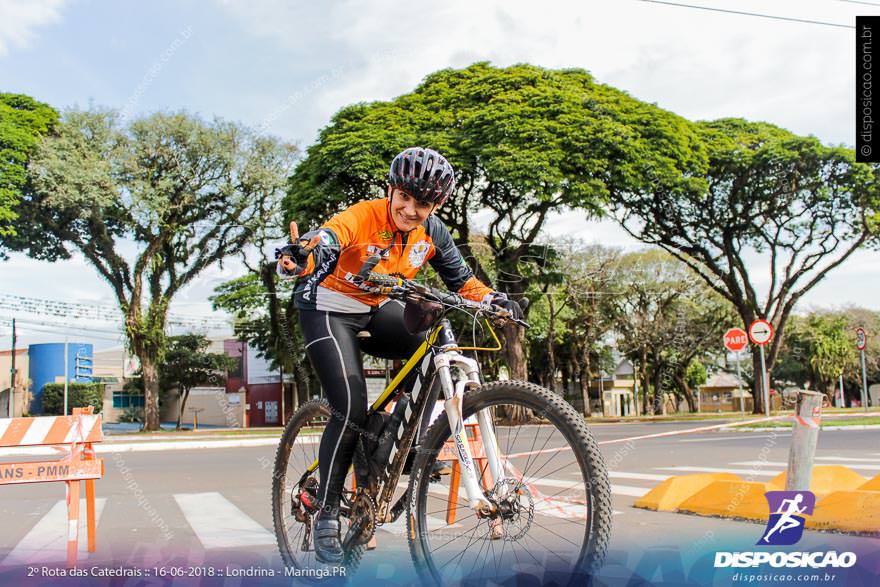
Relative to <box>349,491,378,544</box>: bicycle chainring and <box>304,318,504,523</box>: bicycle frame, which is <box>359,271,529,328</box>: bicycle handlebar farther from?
<box>349,491,378,544</box>: bicycle chainring

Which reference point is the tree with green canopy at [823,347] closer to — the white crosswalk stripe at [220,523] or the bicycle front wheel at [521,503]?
the white crosswalk stripe at [220,523]

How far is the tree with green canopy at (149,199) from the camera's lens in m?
28.3

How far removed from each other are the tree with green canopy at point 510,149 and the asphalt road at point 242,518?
12835 mm

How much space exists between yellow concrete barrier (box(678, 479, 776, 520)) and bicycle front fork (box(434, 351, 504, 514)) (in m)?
3.17

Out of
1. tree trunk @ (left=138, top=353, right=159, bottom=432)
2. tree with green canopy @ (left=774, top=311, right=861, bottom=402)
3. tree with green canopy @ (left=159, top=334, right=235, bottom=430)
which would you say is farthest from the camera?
tree with green canopy @ (left=774, top=311, right=861, bottom=402)

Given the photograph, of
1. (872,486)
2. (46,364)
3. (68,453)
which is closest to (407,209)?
(68,453)

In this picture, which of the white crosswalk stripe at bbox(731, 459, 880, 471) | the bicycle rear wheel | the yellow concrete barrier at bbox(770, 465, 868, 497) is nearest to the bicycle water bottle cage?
the bicycle rear wheel

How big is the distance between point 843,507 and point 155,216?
28.0 metres

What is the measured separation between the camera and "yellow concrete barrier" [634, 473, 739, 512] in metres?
6.08

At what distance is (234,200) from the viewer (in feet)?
101

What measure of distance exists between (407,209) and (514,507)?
1.39m

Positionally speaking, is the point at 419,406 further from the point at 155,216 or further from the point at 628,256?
the point at 628,256

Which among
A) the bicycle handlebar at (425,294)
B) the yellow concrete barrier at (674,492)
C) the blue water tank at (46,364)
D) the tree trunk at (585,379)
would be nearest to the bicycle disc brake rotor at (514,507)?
the bicycle handlebar at (425,294)

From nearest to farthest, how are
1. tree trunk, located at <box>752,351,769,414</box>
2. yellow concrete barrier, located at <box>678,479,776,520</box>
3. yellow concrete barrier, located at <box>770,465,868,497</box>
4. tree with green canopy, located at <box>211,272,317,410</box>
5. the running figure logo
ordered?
1. the running figure logo
2. yellow concrete barrier, located at <box>678,479,776,520</box>
3. yellow concrete barrier, located at <box>770,465,868,497</box>
4. tree trunk, located at <box>752,351,769,414</box>
5. tree with green canopy, located at <box>211,272,317,410</box>
